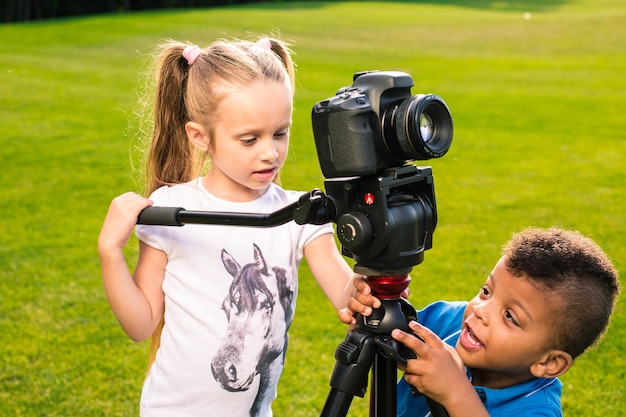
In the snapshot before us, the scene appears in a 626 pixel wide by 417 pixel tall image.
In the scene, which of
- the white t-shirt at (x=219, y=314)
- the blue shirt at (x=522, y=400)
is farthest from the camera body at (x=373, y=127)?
the blue shirt at (x=522, y=400)

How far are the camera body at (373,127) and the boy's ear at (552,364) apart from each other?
0.60 m

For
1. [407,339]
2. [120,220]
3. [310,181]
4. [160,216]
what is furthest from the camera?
[310,181]

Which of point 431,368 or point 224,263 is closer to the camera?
point 431,368

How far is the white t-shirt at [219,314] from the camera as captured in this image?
205cm

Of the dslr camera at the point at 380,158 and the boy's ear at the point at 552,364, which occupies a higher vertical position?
the dslr camera at the point at 380,158

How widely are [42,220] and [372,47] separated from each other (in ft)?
51.7

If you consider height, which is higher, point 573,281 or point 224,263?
point 573,281

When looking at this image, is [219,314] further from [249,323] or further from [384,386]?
[384,386]

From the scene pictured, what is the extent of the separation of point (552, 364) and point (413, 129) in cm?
73

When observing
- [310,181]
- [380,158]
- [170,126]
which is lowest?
[310,181]

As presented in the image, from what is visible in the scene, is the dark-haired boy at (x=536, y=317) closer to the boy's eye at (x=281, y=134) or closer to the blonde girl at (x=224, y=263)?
the blonde girl at (x=224, y=263)

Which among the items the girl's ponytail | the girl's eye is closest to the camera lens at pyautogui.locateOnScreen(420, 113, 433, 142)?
the girl's eye

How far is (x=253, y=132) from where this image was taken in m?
1.94

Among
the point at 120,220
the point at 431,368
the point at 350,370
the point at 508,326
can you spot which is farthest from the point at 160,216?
the point at 508,326
